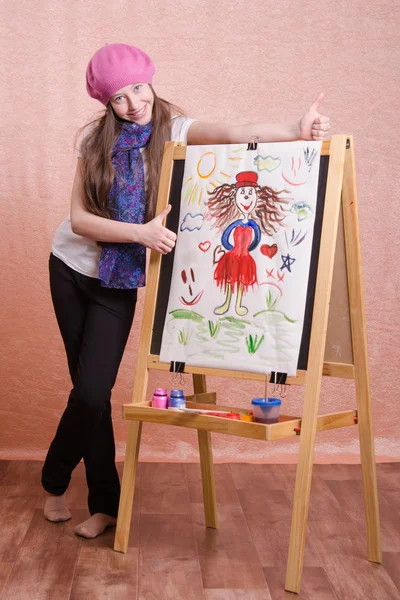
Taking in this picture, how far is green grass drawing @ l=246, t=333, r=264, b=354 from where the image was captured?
2.13 meters

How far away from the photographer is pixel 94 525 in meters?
2.47

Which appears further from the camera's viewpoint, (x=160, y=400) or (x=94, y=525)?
(x=94, y=525)

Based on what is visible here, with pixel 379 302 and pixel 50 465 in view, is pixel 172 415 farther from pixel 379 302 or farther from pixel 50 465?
pixel 379 302

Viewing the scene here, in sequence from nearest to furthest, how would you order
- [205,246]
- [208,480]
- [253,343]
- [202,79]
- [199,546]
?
[253,343] → [205,246] → [199,546] → [208,480] → [202,79]

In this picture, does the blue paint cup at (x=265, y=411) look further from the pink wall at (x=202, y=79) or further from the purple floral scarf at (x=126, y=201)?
the pink wall at (x=202, y=79)

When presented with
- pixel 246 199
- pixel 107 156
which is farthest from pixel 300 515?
pixel 107 156

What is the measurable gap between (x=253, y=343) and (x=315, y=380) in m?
0.20

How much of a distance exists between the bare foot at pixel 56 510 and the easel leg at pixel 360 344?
3.18 feet

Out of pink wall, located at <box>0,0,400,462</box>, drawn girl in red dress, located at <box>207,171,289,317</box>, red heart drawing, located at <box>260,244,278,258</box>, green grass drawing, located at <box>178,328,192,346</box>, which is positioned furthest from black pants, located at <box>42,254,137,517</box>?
pink wall, located at <box>0,0,400,462</box>

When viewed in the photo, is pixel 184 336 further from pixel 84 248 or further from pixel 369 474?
pixel 369 474

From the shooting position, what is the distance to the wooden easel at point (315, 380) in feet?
6.65

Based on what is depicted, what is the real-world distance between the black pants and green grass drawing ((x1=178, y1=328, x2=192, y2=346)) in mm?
220

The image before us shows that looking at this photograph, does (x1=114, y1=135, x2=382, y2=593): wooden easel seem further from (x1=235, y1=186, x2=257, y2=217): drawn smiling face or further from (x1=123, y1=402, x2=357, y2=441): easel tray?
(x1=235, y1=186, x2=257, y2=217): drawn smiling face

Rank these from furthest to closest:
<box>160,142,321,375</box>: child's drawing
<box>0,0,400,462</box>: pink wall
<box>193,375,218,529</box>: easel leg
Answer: <box>0,0,400,462</box>: pink wall < <box>193,375,218,529</box>: easel leg < <box>160,142,321,375</box>: child's drawing
